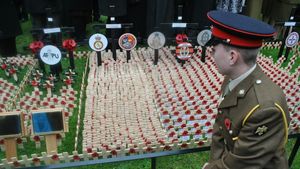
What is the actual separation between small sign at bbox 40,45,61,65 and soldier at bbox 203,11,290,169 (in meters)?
3.68

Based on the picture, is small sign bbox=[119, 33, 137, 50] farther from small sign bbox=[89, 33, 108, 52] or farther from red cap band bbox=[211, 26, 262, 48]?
red cap band bbox=[211, 26, 262, 48]

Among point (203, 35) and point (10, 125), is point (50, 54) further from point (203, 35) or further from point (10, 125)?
point (203, 35)

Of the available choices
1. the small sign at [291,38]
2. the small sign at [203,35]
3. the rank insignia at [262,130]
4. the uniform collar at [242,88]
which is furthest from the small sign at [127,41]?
the rank insignia at [262,130]

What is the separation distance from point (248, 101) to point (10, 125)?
2.61m

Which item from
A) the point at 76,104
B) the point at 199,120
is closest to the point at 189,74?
the point at 199,120

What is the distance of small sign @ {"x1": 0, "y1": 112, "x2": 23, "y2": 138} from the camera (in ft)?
10.7

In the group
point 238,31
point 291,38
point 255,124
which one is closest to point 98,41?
point 291,38

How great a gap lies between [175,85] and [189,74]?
0.55 meters

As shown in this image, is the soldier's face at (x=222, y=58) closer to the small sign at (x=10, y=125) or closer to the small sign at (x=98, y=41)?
the small sign at (x=10, y=125)

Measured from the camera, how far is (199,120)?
169 inches

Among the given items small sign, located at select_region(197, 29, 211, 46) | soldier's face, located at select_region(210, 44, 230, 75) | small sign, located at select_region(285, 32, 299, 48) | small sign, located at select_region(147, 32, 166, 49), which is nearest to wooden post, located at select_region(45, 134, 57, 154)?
soldier's face, located at select_region(210, 44, 230, 75)

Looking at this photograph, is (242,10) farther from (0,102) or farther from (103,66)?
(0,102)

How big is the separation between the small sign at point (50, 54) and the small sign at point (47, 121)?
2.03 m

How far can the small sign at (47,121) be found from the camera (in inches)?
128
